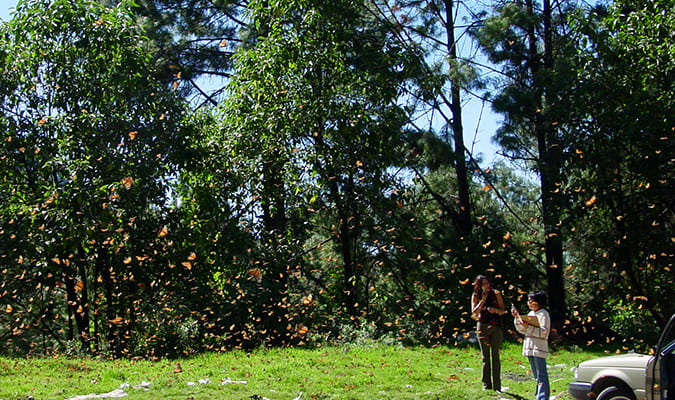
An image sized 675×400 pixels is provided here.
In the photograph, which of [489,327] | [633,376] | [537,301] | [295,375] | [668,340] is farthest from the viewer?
[295,375]

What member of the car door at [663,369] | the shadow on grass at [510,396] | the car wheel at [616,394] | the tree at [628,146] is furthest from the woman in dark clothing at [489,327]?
the tree at [628,146]

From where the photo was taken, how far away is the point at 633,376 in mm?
6824

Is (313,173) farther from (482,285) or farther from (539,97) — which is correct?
(482,285)

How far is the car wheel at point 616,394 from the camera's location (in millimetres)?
6912

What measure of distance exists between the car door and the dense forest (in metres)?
7.67

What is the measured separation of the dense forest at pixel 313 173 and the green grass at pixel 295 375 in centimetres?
186

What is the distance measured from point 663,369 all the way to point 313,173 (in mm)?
10508

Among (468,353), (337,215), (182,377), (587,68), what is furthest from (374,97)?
(182,377)

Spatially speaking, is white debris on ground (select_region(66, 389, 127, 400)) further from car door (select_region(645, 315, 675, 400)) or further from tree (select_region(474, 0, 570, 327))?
tree (select_region(474, 0, 570, 327))

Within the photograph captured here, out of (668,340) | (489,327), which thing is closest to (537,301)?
(489,327)

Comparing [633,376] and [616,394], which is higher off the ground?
→ [633,376]

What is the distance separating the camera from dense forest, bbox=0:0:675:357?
1395 cm

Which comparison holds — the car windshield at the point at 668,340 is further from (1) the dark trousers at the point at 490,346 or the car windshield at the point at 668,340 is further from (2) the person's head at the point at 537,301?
(1) the dark trousers at the point at 490,346

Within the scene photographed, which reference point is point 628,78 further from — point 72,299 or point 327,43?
point 72,299
